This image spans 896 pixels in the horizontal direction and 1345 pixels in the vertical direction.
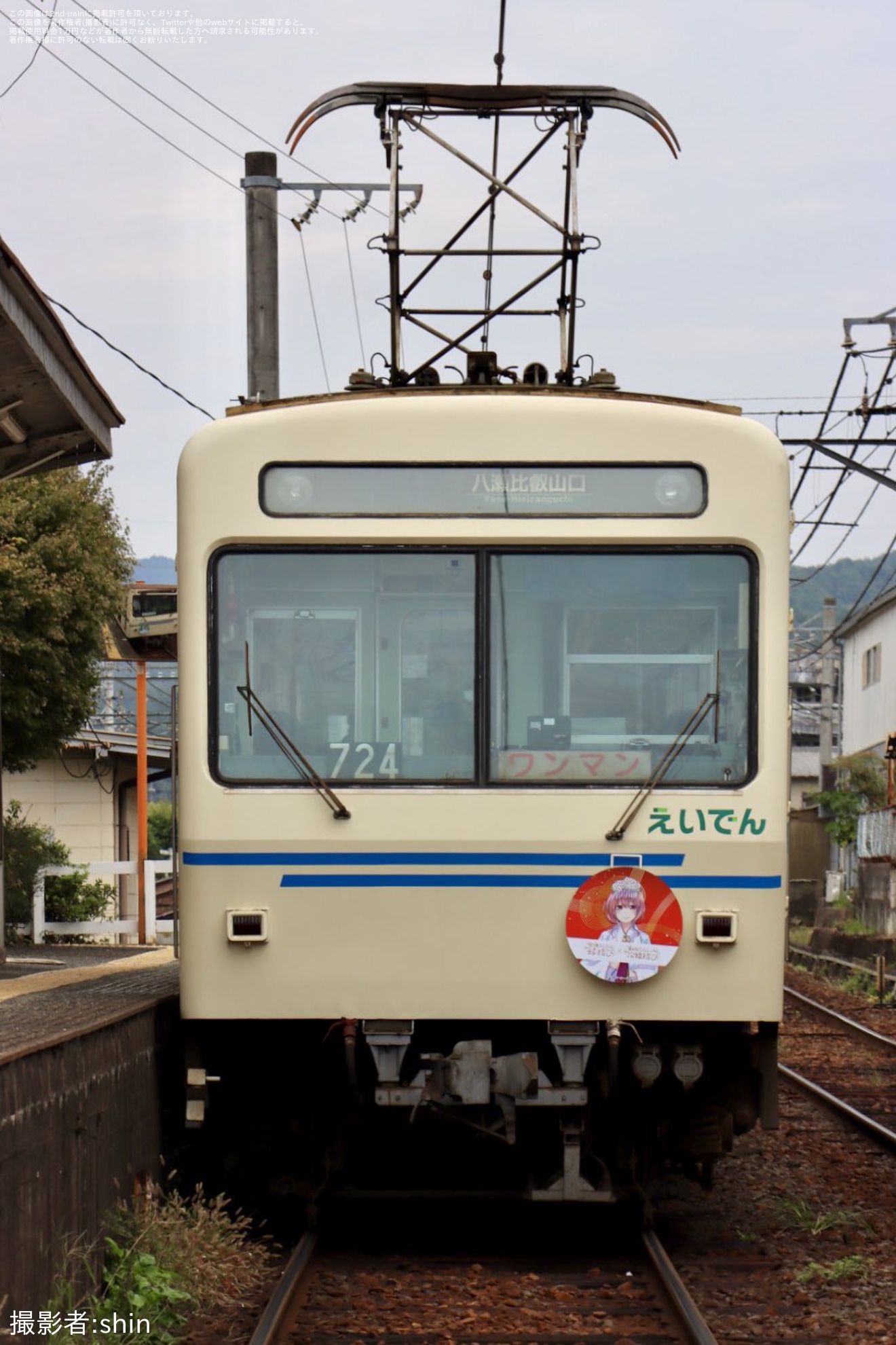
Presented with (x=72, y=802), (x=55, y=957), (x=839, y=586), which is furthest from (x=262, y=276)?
(x=839, y=586)

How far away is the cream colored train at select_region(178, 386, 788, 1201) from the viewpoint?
22.3ft

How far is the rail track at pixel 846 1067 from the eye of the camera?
11.4m

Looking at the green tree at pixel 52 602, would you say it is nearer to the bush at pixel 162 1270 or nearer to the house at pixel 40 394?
the house at pixel 40 394

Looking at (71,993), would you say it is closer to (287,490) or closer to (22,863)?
(287,490)

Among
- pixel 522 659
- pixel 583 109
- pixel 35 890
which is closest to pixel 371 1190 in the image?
pixel 522 659

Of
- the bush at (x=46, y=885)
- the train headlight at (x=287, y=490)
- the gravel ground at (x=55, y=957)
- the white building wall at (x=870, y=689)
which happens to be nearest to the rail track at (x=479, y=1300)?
the train headlight at (x=287, y=490)

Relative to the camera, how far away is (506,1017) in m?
6.78

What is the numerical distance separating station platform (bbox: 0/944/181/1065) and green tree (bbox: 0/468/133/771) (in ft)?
11.4

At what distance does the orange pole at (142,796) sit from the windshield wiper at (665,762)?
13.8 metres

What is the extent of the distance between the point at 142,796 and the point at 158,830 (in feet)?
156

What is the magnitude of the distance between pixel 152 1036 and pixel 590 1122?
74.2 inches

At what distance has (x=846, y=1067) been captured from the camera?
14234 millimetres

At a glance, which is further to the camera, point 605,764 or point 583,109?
point 583,109

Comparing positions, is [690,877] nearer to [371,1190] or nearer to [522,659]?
[522,659]
